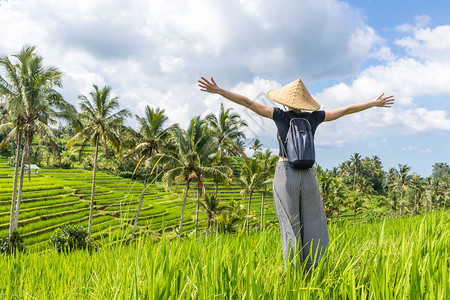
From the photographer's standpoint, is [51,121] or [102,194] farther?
[102,194]

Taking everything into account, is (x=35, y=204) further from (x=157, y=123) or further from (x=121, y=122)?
(x=157, y=123)

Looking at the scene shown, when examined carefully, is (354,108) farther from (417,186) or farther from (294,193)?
(417,186)

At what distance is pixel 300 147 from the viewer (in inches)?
75.2

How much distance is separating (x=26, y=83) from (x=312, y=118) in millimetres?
21441

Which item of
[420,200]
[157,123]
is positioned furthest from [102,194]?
[420,200]

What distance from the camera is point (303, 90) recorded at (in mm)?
2250

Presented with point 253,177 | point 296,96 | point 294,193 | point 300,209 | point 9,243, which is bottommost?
point 9,243

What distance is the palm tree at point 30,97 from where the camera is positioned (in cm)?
1805

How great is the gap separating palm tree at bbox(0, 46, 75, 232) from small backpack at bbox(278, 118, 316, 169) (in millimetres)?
19083

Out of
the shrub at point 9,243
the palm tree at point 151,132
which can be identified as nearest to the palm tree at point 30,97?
the shrub at point 9,243

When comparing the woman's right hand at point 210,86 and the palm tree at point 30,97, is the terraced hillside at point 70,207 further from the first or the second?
the woman's right hand at point 210,86

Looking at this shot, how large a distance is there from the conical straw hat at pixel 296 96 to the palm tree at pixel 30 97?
18824 millimetres

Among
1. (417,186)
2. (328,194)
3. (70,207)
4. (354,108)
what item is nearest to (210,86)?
(354,108)

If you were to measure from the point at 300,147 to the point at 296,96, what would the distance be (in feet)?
1.61
